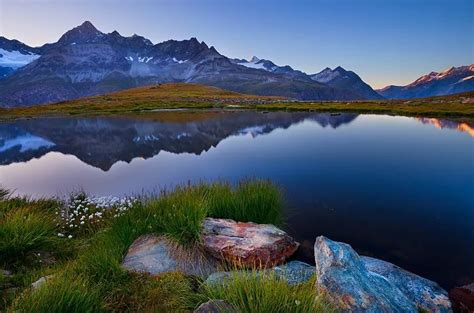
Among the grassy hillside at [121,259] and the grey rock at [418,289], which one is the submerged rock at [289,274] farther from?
the grey rock at [418,289]

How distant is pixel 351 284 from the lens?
7480 mm

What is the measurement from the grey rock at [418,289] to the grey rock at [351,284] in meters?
1.29

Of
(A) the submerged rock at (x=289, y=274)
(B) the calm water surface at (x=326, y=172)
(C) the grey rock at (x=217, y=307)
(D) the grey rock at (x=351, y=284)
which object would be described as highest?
(C) the grey rock at (x=217, y=307)

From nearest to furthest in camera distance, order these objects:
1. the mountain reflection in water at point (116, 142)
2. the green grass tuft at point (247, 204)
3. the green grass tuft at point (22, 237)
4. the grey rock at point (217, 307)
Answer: the grey rock at point (217, 307)
the green grass tuft at point (22, 237)
the green grass tuft at point (247, 204)
the mountain reflection in water at point (116, 142)

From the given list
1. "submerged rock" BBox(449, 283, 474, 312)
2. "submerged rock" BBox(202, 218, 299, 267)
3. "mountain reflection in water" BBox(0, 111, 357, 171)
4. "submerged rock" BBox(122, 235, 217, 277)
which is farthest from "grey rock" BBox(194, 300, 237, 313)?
"mountain reflection in water" BBox(0, 111, 357, 171)

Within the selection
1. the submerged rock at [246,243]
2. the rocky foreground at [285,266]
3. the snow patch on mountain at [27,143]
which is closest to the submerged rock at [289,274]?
the rocky foreground at [285,266]

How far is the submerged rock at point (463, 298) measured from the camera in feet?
30.0

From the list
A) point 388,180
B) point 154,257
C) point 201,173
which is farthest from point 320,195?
point 154,257

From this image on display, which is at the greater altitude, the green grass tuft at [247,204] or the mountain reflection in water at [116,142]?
the green grass tuft at [247,204]

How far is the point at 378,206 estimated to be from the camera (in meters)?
18.8

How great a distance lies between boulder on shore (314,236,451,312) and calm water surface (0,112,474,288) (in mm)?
2691

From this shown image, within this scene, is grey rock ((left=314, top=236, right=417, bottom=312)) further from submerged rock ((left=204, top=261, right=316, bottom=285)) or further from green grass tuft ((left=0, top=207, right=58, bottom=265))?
green grass tuft ((left=0, top=207, right=58, bottom=265))

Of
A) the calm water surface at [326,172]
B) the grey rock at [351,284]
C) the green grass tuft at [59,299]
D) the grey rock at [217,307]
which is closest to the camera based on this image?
the grey rock at [217,307]

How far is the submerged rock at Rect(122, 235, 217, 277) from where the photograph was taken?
31.6ft
